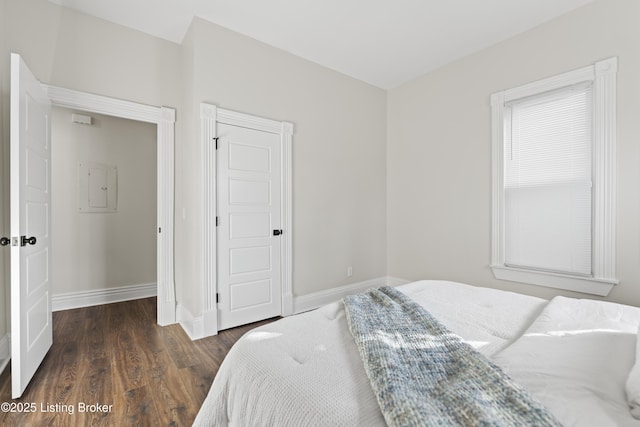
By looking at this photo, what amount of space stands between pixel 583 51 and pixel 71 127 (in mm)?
5169

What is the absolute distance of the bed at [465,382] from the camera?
31.4 inches

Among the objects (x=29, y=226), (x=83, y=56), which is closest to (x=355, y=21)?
(x=83, y=56)

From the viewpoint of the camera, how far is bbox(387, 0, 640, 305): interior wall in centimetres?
235

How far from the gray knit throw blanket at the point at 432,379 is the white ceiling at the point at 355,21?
2.55 metres

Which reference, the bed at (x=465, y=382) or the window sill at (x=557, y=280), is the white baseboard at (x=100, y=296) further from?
the window sill at (x=557, y=280)

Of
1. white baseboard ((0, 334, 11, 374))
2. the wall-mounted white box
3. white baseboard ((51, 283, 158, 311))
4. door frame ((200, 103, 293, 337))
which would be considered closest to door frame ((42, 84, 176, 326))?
door frame ((200, 103, 293, 337))

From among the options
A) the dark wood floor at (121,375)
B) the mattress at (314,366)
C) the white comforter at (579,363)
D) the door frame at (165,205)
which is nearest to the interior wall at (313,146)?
the door frame at (165,205)

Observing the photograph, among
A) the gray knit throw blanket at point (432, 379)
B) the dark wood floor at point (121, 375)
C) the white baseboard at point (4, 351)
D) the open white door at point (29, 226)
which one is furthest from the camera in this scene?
the white baseboard at point (4, 351)

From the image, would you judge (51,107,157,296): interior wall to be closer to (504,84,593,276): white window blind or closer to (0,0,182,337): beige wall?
(0,0,182,337): beige wall

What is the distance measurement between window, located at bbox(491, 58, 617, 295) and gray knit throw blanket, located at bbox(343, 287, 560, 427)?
2118 millimetres

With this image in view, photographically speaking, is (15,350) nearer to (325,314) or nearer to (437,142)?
(325,314)

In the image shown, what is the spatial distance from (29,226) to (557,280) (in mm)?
4053

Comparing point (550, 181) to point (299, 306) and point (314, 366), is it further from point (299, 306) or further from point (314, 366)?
point (314, 366)

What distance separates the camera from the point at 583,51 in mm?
2557
